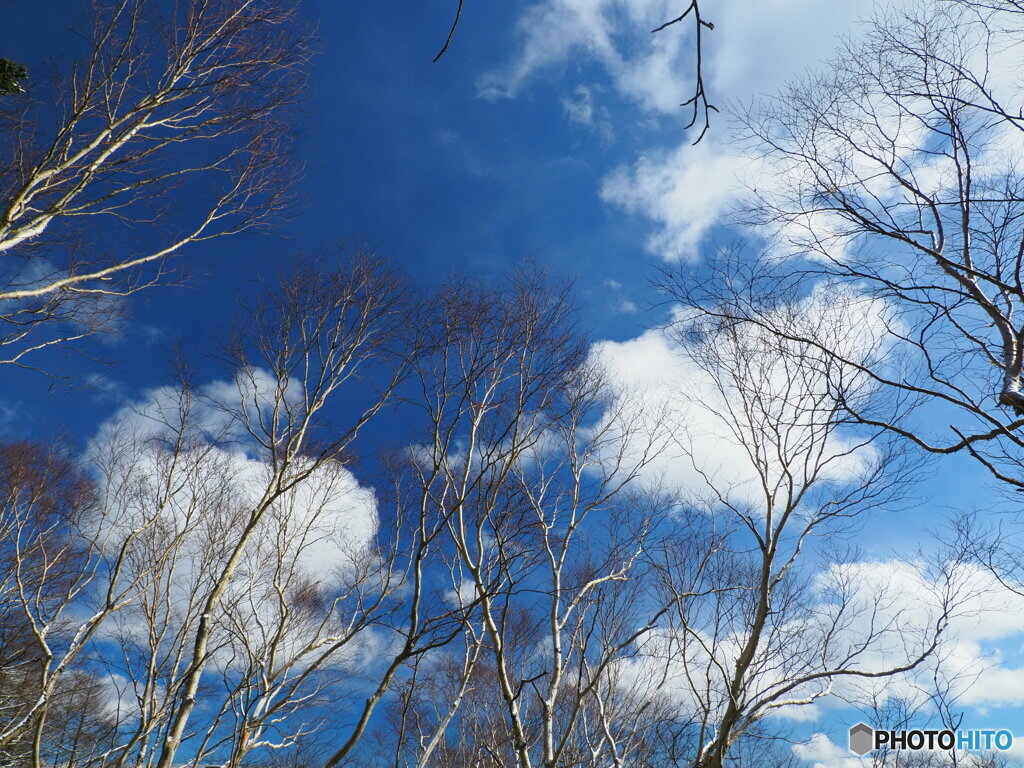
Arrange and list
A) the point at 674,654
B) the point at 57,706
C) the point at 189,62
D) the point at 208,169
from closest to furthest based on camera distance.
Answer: the point at 189,62 < the point at 208,169 < the point at 674,654 < the point at 57,706

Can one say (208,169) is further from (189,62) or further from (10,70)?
(10,70)

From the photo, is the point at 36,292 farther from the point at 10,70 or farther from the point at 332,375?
the point at 332,375

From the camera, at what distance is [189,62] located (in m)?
5.14

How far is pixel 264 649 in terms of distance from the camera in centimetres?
676

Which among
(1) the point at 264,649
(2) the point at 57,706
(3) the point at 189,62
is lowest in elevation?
(2) the point at 57,706

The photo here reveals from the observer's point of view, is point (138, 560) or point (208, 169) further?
point (138, 560)

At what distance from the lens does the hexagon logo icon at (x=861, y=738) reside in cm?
1029

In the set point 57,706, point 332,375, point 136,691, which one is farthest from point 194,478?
point 57,706

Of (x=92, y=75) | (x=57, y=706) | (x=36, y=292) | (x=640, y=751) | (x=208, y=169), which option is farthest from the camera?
(x=57, y=706)

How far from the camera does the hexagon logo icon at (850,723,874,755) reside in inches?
405

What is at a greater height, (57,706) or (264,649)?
(264,649)

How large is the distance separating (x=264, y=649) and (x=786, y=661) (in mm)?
6236

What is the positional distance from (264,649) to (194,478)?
327 cm

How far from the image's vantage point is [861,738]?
1057 cm
